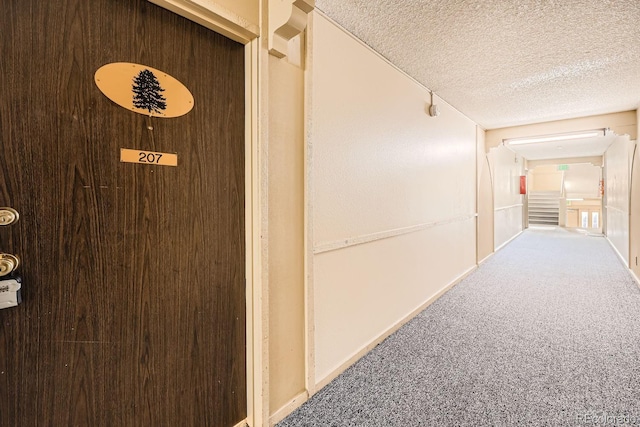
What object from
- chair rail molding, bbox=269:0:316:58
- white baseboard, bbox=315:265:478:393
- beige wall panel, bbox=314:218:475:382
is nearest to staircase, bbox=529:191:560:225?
white baseboard, bbox=315:265:478:393

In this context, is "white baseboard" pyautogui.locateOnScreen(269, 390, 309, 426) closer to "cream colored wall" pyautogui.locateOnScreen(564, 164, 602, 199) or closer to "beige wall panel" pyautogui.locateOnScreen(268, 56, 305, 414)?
"beige wall panel" pyautogui.locateOnScreen(268, 56, 305, 414)

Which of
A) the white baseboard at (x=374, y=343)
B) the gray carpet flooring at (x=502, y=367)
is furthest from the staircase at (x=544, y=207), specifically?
the white baseboard at (x=374, y=343)

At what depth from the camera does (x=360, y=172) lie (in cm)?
218

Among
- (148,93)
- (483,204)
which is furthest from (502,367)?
Answer: (483,204)

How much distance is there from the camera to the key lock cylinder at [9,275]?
2.88 ft

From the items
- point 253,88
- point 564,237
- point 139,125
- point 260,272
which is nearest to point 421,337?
point 260,272

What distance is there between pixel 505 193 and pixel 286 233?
723 cm

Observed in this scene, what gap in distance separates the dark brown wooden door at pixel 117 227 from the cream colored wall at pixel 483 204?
4603mm

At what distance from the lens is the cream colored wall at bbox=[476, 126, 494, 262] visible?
4.96m

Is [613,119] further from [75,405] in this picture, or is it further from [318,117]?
[75,405]

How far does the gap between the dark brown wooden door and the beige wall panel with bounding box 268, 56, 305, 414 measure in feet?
0.54

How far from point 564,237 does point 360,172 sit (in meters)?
8.54

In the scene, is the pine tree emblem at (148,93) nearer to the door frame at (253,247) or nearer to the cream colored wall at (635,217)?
the door frame at (253,247)

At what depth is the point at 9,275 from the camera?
90 cm
